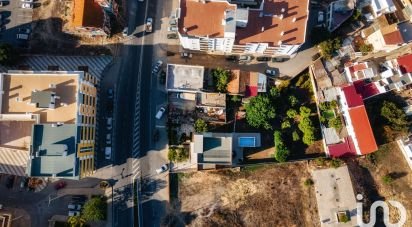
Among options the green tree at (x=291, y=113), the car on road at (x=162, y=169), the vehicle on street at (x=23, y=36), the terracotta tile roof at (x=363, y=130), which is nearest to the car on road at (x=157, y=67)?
the car on road at (x=162, y=169)

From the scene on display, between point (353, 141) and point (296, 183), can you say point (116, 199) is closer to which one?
point (296, 183)

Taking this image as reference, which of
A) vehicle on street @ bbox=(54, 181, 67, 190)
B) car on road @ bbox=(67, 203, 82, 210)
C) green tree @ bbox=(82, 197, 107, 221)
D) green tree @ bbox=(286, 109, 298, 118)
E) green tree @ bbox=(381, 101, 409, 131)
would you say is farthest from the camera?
green tree @ bbox=(381, 101, 409, 131)

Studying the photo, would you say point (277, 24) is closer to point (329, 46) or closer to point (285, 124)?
point (329, 46)

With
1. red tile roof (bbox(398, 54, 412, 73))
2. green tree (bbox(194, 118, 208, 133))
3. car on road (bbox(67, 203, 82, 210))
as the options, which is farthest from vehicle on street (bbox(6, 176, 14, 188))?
red tile roof (bbox(398, 54, 412, 73))

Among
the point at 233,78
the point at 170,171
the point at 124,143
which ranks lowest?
the point at 170,171

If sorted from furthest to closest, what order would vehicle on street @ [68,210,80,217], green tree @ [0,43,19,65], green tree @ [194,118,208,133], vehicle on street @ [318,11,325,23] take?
vehicle on street @ [318,11,325,23]
green tree @ [194,118,208,133]
vehicle on street @ [68,210,80,217]
green tree @ [0,43,19,65]

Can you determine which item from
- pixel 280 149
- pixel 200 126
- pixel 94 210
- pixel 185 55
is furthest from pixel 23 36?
pixel 280 149

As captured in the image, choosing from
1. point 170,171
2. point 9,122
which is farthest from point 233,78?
point 9,122

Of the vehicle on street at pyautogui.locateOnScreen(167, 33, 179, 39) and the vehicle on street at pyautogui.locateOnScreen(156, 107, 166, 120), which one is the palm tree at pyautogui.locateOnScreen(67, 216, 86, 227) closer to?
the vehicle on street at pyautogui.locateOnScreen(156, 107, 166, 120)
